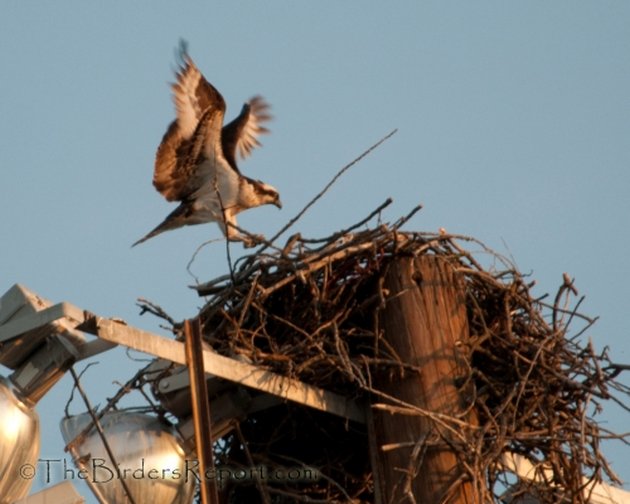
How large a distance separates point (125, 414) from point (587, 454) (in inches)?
91.0

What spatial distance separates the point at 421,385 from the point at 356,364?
278mm

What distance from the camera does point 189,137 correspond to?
895 centimetres

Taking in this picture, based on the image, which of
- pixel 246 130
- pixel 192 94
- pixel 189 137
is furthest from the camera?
pixel 246 130

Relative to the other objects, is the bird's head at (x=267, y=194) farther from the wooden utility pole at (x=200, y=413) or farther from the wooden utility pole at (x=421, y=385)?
the wooden utility pole at (x=200, y=413)

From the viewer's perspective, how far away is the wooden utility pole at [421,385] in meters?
5.27

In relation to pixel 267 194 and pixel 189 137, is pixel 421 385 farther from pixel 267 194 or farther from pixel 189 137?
pixel 267 194

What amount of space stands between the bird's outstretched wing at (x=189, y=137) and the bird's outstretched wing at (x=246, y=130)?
0.41 meters

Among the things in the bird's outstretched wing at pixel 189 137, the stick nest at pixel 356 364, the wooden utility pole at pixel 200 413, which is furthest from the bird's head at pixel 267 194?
the wooden utility pole at pixel 200 413

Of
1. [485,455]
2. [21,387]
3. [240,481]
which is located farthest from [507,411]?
[21,387]

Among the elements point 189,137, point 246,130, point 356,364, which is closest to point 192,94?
point 189,137

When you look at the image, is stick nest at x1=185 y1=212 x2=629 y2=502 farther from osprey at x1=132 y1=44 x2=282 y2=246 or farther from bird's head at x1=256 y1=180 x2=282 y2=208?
bird's head at x1=256 y1=180 x2=282 y2=208

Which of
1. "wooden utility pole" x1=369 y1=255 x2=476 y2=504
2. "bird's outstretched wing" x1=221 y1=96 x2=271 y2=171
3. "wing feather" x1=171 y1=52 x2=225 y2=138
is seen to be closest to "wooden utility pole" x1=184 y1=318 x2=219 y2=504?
"wooden utility pole" x1=369 y1=255 x2=476 y2=504

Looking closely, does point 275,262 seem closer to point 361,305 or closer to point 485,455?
point 361,305

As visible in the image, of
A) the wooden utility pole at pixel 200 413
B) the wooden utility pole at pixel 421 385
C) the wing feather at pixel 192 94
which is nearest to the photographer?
the wooden utility pole at pixel 200 413
